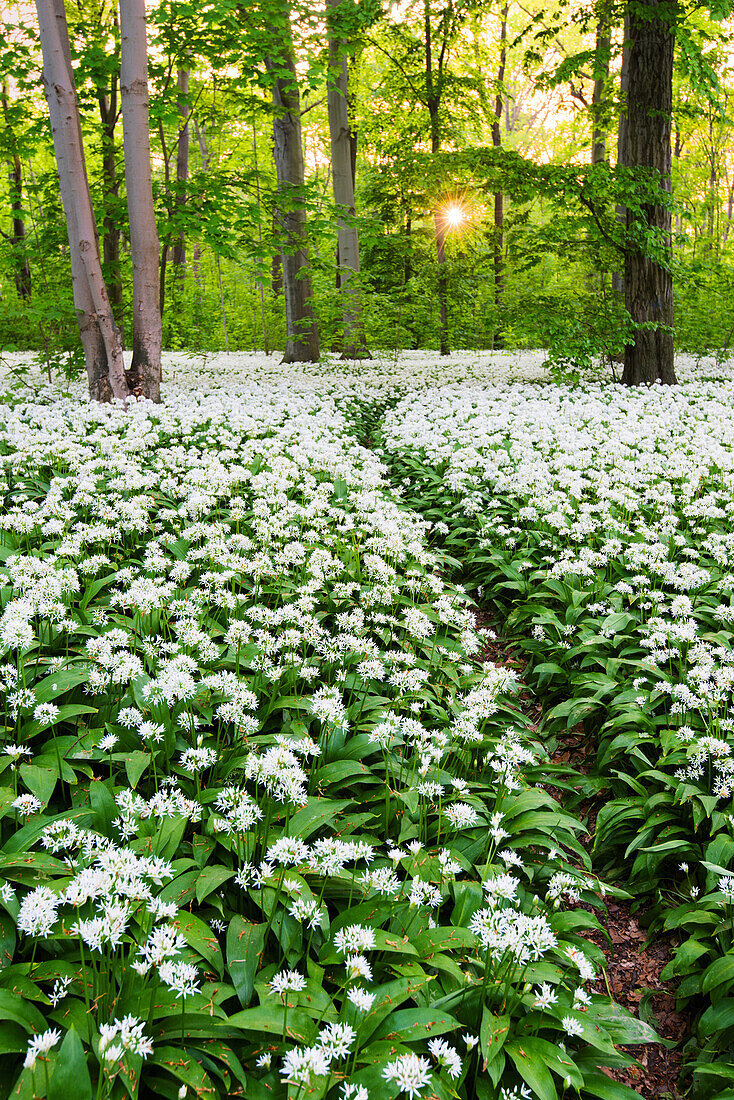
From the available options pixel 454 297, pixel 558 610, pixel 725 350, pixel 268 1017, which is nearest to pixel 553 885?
pixel 268 1017

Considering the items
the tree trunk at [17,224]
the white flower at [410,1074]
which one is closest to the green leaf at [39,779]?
the white flower at [410,1074]

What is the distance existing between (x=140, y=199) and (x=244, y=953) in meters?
→ 9.19

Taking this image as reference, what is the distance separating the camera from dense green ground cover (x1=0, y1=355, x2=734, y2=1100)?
73.9 inches

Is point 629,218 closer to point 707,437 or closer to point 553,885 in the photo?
point 707,437

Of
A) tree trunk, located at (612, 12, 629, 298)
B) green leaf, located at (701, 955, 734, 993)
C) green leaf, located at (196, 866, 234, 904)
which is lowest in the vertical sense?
green leaf, located at (701, 955, 734, 993)

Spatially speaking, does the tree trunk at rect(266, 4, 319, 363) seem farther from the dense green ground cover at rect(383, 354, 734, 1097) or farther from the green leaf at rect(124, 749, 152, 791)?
the green leaf at rect(124, 749, 152, 791)

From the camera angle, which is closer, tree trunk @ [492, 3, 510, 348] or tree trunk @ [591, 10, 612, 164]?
tree trunk @ [591, 10, 612, 164]

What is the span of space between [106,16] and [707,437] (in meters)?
15.0

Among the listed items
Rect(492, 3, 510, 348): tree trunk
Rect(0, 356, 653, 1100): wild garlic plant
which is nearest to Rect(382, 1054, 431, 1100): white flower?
Rect(0, 356, 653, 1100): wild garlic plant

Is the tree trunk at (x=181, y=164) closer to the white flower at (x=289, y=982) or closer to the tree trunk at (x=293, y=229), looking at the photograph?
the tree trunk at (x=293, y=229)

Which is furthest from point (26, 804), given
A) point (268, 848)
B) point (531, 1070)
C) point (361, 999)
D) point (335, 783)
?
point (531, 1070)

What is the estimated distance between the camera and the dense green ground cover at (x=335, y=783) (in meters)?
1.88

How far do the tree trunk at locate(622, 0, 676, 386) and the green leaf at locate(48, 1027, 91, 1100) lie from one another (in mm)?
11762

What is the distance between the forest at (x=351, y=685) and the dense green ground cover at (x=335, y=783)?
0.02 meters
